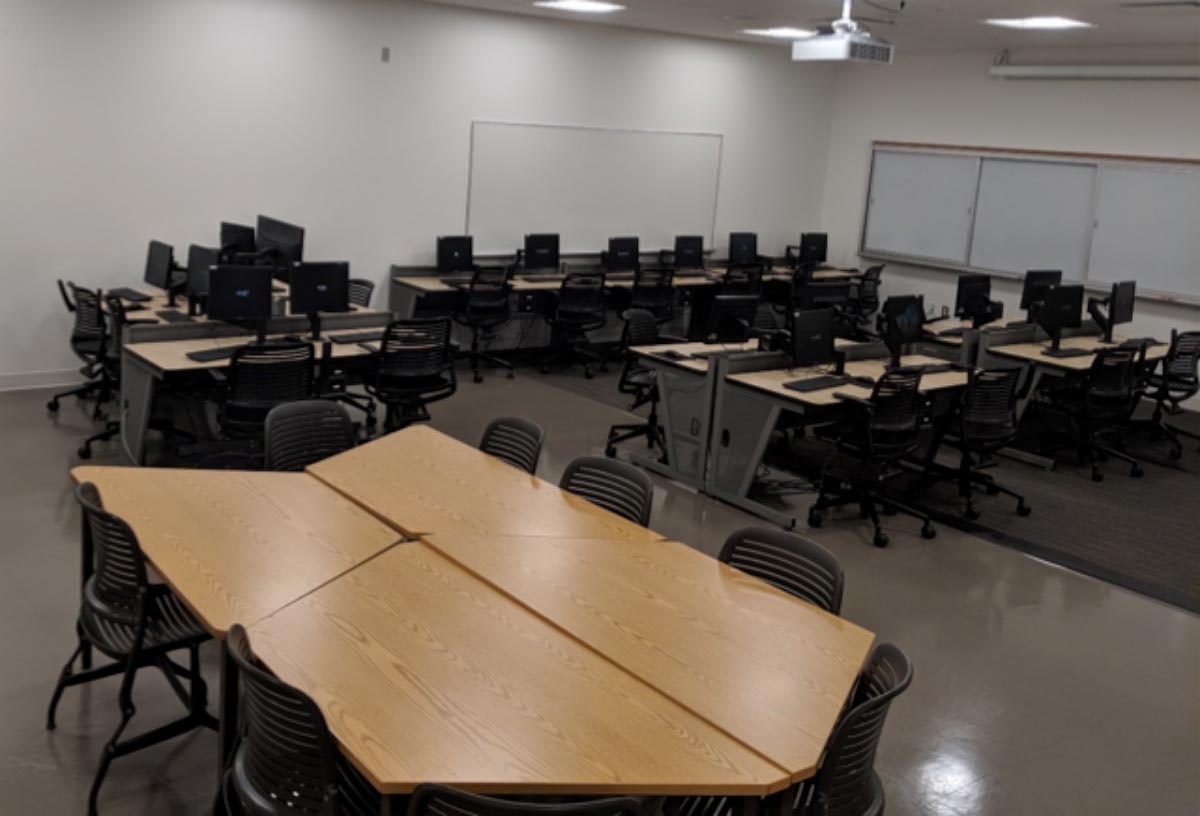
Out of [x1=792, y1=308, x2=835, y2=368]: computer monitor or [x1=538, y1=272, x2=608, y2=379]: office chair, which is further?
[x1=538, y1=272, x2=608, y2=379]: office chair

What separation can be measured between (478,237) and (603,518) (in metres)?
7.12

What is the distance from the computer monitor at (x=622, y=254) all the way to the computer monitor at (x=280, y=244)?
3676 mm

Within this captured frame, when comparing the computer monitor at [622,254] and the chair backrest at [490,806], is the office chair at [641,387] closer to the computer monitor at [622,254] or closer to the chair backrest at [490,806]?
the computer monitor at [622,254]

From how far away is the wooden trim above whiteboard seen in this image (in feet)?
34.3

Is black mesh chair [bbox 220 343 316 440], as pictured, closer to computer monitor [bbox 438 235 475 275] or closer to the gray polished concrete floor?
the gray polished concrete floor

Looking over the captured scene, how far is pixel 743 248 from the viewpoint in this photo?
12.6 metres

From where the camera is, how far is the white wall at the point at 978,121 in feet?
34.6

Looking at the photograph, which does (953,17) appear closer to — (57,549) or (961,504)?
(961,504)

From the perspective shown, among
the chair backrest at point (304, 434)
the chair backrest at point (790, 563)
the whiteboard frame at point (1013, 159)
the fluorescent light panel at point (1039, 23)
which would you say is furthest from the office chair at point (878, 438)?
the whiteboard frame at point (1013, 159)

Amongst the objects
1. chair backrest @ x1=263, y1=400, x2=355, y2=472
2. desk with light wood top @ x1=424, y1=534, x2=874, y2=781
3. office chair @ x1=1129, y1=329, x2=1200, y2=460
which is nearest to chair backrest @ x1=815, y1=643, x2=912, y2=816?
desk with light wood top @ x1=424, y1=534, x2=874, y2=781

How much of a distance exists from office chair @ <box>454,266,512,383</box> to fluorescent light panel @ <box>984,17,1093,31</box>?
4737 mm

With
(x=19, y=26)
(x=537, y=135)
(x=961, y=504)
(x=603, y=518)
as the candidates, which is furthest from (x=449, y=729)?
(x=537, y=135)

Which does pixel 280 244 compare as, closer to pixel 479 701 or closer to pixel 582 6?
pixel 582 6

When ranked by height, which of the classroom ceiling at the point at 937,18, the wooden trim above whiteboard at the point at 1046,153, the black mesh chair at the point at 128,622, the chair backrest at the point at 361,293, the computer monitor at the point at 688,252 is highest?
the classroom ceiling at the point at 937,18
